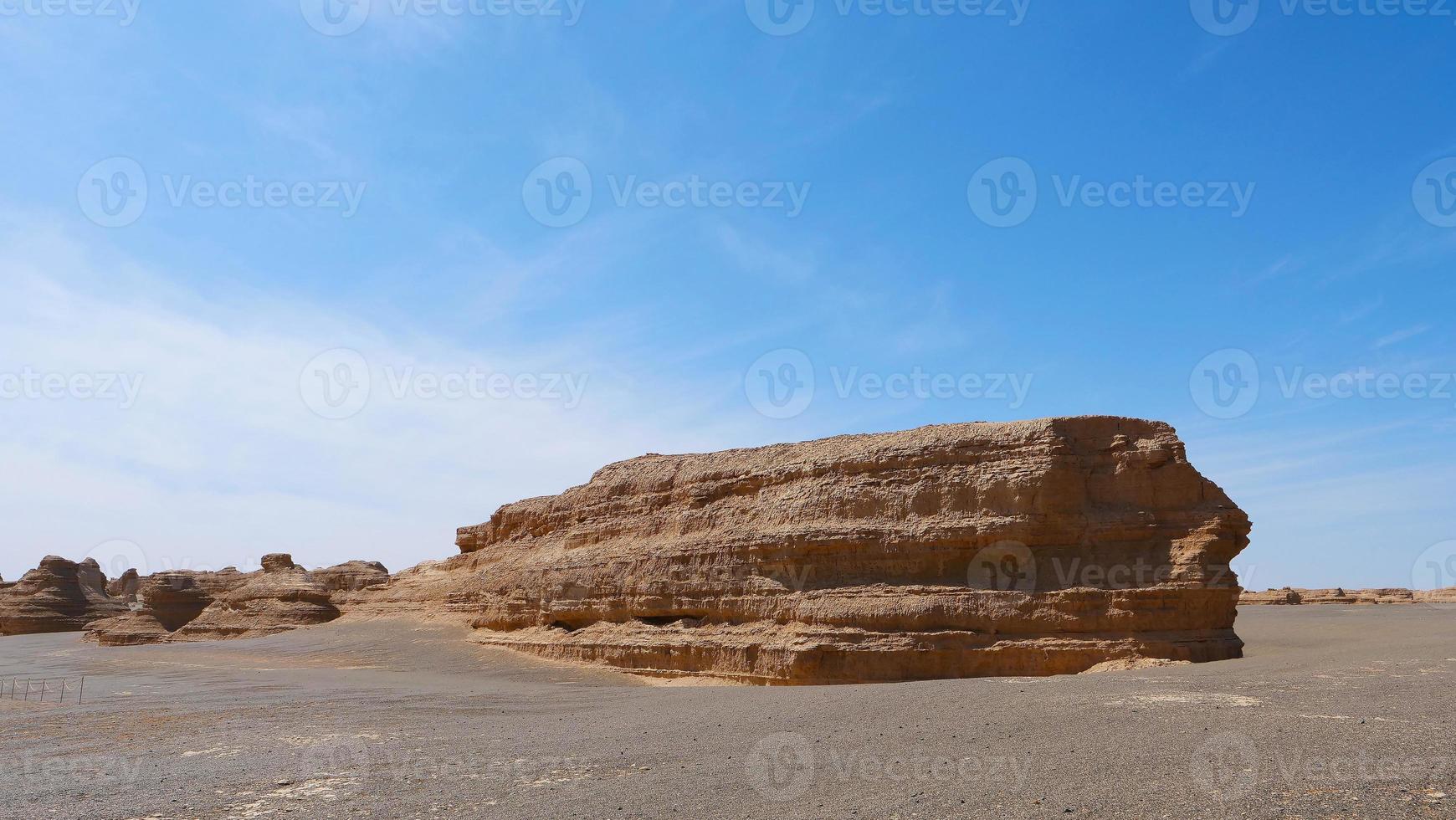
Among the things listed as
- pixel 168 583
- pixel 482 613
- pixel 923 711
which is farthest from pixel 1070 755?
pixel 168 583

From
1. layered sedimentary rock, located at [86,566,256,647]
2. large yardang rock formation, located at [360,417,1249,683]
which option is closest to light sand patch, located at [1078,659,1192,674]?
large yardang rock formation, located at [360,417,1249,683]

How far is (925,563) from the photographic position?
2336cm

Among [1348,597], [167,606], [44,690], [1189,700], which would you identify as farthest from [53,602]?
[1348,597]

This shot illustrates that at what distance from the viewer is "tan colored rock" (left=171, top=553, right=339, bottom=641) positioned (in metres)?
42.2

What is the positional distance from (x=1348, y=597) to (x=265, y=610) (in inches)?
2709

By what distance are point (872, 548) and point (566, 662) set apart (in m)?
11.5

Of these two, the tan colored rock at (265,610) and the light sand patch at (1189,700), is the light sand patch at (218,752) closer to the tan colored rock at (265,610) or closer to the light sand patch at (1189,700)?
the light sand patch at (1189,700)

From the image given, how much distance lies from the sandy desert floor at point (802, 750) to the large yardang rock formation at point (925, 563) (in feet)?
10.2

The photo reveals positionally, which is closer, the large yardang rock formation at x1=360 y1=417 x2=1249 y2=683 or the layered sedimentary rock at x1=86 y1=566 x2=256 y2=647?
the large yardang rock formation at x1=360 y1=417 x2=1249 y2=683

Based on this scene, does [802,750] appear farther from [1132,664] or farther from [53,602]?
[53,602]

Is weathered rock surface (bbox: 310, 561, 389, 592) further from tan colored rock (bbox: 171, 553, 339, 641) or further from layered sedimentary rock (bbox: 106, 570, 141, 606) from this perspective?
layered sedimentary rock (bbox: 106, 570, 141, 606)

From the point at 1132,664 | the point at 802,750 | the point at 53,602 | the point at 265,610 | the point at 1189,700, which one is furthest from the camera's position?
the point at 53,602

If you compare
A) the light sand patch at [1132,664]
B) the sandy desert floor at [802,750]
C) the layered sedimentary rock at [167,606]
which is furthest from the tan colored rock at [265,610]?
the light sand patch at [1132,664]

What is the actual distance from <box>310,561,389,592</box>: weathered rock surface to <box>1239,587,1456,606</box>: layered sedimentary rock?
57441mm
